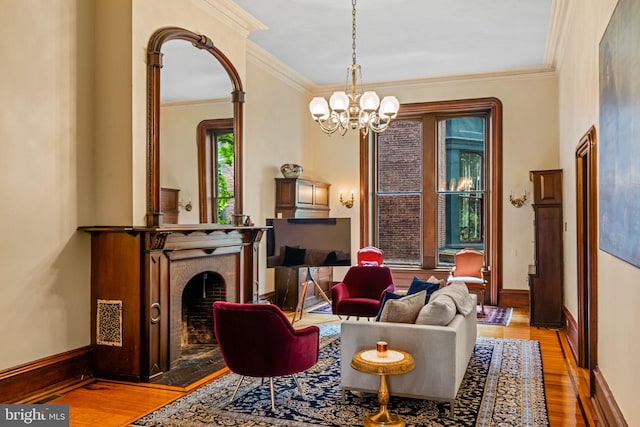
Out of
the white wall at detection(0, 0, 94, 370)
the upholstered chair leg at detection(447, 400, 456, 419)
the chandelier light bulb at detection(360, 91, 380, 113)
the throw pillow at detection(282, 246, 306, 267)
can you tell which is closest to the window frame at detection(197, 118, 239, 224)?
the white wall at detection(0, 0, 94, 370)

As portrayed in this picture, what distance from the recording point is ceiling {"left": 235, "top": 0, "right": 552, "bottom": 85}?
19.2 ft

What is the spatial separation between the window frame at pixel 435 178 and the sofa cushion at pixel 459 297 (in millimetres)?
3785

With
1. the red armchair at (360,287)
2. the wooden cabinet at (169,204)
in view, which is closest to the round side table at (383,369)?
the wooden cabinet at (169,204)

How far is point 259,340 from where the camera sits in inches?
150

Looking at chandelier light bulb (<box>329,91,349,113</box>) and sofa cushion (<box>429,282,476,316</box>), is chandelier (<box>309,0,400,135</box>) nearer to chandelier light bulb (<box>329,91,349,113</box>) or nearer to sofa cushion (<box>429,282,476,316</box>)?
chandelier light bulb (<box>329,91,349,113</box>)

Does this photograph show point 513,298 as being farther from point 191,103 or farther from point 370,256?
point 191,103

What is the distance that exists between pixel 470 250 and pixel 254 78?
427 centimetres

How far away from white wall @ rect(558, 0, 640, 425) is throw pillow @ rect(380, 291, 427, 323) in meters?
1.35

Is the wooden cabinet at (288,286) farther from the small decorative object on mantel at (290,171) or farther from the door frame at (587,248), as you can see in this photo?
the door frame at (587,248)

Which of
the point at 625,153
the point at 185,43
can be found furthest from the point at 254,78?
the point at 625,153

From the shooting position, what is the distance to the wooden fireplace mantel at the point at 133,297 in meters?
4.50

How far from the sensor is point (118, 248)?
179 inches

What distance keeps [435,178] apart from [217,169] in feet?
14.9


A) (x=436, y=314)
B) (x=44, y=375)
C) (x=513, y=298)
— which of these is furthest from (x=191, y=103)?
(x=513, y=298)
